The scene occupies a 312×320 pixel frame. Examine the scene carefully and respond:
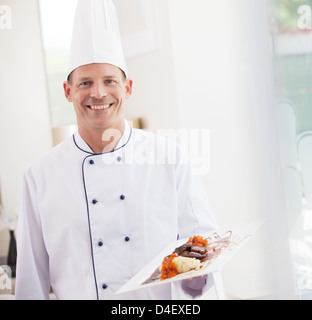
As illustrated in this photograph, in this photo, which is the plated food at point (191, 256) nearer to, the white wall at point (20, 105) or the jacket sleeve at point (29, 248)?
the jacket sleeve at point (29, 248)

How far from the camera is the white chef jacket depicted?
42.7 inches

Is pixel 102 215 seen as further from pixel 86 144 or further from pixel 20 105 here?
pixel 20 105

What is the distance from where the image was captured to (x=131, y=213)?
1.09m

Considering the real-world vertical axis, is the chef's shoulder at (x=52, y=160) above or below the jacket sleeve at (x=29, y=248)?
above

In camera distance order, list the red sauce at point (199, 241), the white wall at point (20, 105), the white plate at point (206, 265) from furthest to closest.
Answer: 1. the white wall at point (20, 105)
2. the red sauce at point (199, 241)
3. the white plate at point (206, 265)

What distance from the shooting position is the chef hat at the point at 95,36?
1.09 metres

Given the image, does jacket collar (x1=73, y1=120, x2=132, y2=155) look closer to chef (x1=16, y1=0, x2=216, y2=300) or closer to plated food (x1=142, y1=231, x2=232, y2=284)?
chef (x1=16, y1=0, x2=216, y2=300)

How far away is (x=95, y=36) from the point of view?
3.65 feet

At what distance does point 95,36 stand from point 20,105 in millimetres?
807

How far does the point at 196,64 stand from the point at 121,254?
1.96 feet

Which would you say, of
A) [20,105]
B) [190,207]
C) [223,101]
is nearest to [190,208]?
[190,207]

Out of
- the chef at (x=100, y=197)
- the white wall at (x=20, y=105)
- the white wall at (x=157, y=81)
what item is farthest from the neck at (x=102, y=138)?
the white wall at (x=20, y=105)
